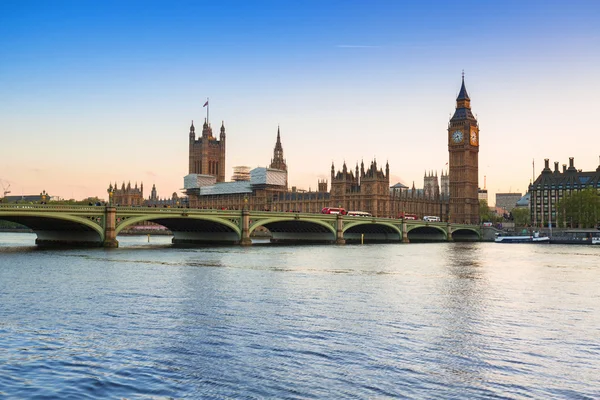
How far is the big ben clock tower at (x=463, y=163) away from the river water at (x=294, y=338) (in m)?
153

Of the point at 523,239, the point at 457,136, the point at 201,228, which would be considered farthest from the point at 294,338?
the point at 457,136

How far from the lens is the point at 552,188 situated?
605ft

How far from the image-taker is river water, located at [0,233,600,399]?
15602 mm

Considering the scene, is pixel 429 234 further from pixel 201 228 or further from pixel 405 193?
pixel 201 228

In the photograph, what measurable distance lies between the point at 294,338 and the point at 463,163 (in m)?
179

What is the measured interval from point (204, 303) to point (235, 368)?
12350 millimetres

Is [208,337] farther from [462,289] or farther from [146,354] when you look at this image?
[462,289]

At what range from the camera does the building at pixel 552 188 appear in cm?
18150

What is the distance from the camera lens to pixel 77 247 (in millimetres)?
72688

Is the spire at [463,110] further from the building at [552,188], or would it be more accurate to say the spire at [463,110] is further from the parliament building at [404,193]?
the building at [552,188]

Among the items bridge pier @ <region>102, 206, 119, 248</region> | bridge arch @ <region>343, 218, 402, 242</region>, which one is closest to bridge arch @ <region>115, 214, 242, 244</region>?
bridge pier @ <region>102, 206, 119, 248</region>

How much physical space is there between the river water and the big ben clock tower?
15269cm

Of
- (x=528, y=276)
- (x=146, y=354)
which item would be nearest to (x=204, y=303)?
(x=146, y=354)

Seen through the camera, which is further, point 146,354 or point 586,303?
point 586,303
